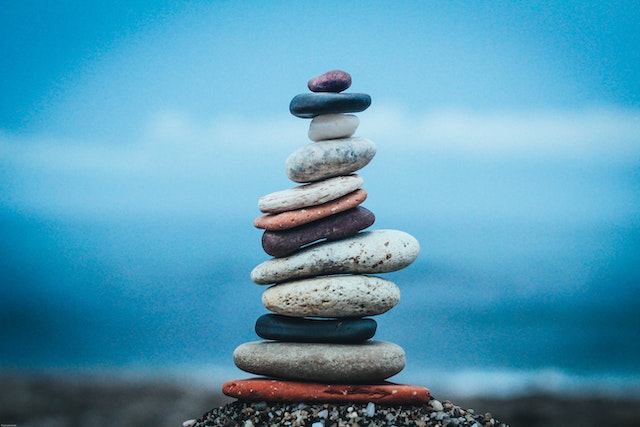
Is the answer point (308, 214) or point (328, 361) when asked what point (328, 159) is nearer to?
point (308, 214)

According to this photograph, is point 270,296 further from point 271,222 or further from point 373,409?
point 373,409

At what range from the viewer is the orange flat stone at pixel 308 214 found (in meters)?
7.98

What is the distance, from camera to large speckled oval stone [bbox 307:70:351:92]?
8.14m

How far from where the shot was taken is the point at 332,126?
8.19 m

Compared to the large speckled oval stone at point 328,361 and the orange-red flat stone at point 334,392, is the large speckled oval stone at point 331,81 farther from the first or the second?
the orange-red flat stone at point 334,392

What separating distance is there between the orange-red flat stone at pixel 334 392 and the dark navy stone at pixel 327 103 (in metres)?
2.71

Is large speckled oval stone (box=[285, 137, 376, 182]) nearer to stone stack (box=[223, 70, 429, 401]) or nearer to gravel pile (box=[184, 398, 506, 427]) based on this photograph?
stone stack (box=[223, 70, 429, 401])

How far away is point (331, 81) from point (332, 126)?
1.48 ft

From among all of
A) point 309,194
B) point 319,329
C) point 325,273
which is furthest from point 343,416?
point 309,194

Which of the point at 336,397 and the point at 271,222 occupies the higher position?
the point at 271,222

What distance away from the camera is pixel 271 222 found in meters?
8.06

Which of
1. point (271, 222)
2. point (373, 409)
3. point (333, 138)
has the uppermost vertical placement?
point (333, 138)

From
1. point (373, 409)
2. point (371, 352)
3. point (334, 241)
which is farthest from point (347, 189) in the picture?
point (373, 409)

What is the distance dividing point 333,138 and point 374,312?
1.82 m
